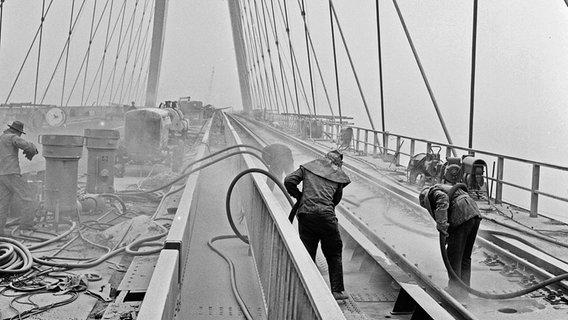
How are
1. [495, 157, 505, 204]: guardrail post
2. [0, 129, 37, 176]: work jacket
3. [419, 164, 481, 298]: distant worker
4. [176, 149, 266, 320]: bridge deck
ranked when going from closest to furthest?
1. [176, 149, 266, 320]: bridge deck
2. [419, 164, 481, 298]: distant worker
3. [0, 129, 37, 176]: work jacket
4. [495, 157, 505, 204]: guardrail post

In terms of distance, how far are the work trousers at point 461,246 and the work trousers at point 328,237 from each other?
1277mm

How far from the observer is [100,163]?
1160 centimetres

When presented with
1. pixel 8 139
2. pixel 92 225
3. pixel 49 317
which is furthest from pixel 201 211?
pixel 49 317

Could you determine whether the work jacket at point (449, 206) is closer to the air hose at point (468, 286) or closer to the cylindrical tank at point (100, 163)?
the air hose at point (468, 286)

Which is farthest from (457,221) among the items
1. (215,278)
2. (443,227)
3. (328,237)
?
(215,278)

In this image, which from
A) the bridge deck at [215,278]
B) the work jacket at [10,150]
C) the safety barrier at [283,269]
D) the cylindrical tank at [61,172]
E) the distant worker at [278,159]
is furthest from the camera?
the distant worker at [278,159]

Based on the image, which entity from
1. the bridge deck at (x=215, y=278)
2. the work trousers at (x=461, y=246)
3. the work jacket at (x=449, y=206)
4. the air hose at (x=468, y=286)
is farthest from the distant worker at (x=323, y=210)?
the work trousers at (x=461, y=246)

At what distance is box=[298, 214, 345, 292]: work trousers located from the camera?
622cm

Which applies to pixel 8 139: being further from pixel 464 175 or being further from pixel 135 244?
pixel 464 175

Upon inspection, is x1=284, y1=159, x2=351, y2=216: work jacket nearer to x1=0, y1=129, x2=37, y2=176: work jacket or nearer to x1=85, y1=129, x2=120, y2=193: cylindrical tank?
x1=0, y1=129, x2=37, y2=176: work jacket

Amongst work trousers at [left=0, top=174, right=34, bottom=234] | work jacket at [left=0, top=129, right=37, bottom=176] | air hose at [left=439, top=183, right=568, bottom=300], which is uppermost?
work jacket at [left=0, top=129, right=37, bottom=176]

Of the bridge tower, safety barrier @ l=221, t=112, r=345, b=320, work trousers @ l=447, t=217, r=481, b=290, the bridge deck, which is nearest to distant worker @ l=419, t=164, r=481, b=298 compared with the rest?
work trousers @ l=447, t=217, r=481, b=290

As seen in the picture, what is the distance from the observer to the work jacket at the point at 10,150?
8.34 meters

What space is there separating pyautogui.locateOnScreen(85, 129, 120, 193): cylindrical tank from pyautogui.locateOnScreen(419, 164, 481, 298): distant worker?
698cm
